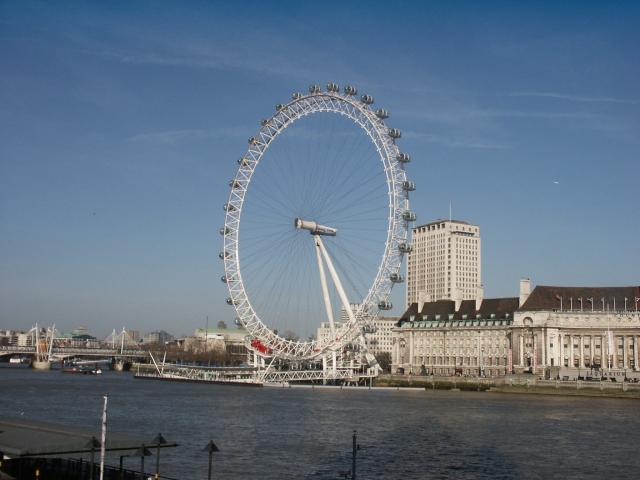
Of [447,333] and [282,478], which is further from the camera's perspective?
[447,333]

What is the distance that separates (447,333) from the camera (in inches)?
Answer: 5428

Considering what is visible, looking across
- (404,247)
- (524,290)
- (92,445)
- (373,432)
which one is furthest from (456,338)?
(92,445)

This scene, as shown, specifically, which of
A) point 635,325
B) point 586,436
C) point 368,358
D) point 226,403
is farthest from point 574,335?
point 586,436

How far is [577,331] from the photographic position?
4823 inches

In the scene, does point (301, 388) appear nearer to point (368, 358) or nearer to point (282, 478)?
point (368, 358)

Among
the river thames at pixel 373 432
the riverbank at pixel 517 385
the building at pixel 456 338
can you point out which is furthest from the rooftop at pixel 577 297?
the river thames at pixel 373 432

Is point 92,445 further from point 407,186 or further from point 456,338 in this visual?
point 456,338

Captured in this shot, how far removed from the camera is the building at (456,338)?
13000cm

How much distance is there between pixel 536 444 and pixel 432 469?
40.6 ft

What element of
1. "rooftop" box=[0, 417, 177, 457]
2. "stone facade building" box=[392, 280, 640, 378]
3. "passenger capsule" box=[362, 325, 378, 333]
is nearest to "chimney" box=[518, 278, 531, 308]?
"stone facade building" box=[392, 280, 640, 378]

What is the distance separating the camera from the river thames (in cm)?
3897

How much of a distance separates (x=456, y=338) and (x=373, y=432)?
84.6 m

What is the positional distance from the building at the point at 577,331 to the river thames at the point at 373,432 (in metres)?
32.9

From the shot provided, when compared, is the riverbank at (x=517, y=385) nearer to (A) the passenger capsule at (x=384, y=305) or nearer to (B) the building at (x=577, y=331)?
(B) the building at (x=577, y=331)
